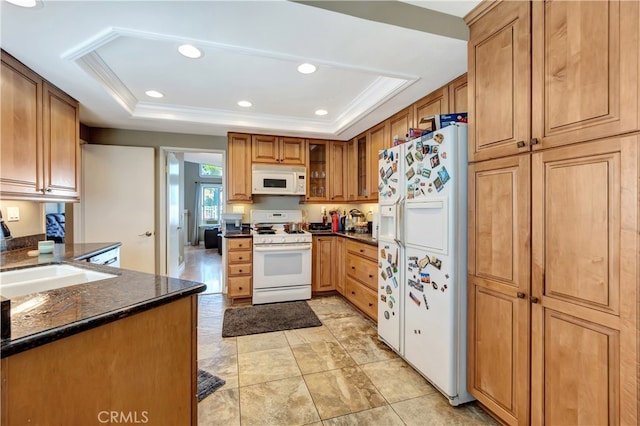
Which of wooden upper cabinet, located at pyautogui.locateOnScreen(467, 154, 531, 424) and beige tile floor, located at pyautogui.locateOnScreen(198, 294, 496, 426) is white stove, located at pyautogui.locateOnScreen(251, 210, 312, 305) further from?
wooden upper cabinet, located at pyautogui.locateOnScreen(467, 154, 531, 424)

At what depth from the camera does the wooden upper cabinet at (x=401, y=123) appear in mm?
2854

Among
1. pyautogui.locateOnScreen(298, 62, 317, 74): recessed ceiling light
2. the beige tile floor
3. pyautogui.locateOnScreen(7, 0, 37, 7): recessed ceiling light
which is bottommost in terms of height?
the beige tile floor

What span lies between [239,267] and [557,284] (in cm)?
323

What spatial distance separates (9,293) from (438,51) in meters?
2.82

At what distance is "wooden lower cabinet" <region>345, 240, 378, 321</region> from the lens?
9.79 ft

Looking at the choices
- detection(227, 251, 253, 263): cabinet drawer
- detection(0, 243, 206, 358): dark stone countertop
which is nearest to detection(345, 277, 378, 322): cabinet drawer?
detection(227, 251, 253, 263): cabinet drawer

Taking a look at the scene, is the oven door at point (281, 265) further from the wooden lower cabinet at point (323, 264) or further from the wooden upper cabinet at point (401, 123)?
the wooden upper cabinet at point (401, 123)

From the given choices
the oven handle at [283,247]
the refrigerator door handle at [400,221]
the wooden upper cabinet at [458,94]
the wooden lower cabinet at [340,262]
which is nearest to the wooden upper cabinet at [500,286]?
the refrigerator door handle at [400,221]

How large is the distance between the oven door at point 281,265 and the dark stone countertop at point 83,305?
7.48ft

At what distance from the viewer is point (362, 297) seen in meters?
3.27

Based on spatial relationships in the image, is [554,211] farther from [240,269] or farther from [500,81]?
A: [240,269]

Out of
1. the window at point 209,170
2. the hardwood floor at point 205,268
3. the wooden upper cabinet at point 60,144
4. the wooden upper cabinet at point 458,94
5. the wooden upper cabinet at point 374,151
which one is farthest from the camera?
the window at point 209,170

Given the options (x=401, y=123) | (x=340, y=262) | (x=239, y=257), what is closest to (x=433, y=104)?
(x=401, y=123)

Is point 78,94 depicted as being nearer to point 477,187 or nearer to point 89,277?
point 89,277
